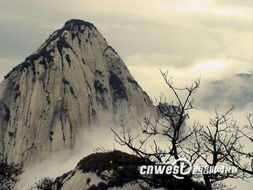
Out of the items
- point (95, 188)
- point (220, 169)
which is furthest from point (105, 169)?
point (220, 169)

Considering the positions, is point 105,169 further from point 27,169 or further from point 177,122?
point 27,169

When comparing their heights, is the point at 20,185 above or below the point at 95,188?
above

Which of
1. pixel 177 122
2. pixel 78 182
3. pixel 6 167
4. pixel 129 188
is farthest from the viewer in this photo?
pixel 78 182

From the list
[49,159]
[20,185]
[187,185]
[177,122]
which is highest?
[49,159]

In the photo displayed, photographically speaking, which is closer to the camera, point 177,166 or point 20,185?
point 177,166

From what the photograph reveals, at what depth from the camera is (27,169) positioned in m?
196

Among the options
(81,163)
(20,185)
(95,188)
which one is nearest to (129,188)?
(95,188)

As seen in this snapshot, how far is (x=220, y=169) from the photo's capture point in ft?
72.5

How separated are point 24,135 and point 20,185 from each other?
2386 cm

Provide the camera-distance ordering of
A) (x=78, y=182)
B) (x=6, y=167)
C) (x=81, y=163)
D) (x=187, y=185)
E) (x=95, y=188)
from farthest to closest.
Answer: (x=81, y=163)
(x=78, y=182)
(x=95, y=188)
(x=6, y=167)
(x=187, y=185)

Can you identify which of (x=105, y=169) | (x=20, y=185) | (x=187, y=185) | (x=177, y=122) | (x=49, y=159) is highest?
(x=49, y=159)

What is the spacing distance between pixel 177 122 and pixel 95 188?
40290 millimetres

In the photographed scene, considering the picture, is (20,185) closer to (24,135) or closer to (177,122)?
(24,135)

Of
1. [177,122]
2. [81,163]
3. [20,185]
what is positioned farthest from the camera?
[20,185]
